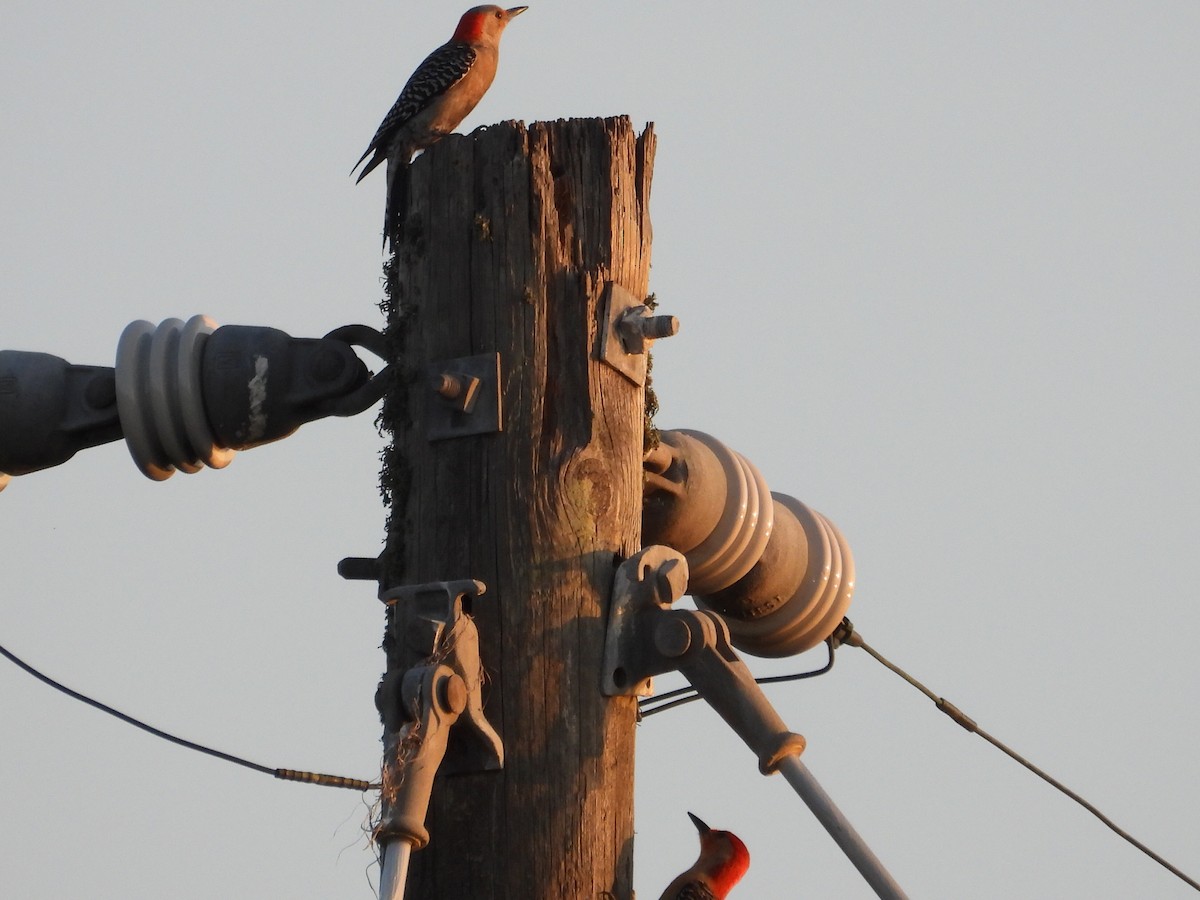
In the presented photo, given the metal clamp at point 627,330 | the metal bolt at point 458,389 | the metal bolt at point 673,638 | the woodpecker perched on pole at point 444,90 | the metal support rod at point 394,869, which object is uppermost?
the woodpecker perched on pole at point 444,90

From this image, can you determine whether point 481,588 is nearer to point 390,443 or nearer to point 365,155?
point 390,443

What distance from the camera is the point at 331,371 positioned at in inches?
159

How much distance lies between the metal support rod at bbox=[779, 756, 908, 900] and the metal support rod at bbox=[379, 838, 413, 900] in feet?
2.56

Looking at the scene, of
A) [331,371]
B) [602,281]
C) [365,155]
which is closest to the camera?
[602,281]

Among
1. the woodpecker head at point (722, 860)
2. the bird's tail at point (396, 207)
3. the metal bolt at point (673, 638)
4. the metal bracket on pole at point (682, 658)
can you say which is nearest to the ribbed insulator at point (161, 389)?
the bird's tail at point (396, 207)

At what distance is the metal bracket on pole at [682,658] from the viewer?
3457mm

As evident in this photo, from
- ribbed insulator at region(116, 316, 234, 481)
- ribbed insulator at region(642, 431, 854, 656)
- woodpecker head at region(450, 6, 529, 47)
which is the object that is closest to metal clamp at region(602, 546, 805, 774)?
ribbed insulator at region(642, 431, 854, 656)

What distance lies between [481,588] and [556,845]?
1.74ft

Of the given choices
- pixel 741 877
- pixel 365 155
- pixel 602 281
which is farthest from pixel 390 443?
pixel 365 155

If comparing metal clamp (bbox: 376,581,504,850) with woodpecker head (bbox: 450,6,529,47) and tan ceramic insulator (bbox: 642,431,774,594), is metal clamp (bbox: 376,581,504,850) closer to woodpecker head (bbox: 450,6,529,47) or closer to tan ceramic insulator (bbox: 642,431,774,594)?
tan ceramic insulator (bbox: 642,431,774,594)

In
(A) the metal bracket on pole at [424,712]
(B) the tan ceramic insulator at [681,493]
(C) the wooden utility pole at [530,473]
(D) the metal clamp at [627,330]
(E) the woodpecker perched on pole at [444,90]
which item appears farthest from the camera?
(E) the woodpecker perched on pole at [444,90]

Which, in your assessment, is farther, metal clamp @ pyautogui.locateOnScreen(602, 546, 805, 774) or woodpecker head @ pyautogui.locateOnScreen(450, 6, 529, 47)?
woodpecker head @ pyautogui.locateOnScreen(450, 6, 529, 47)

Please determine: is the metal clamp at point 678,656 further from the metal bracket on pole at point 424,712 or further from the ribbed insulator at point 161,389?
the ribbed insulator at point 161,389

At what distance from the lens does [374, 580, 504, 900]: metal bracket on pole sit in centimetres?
316
